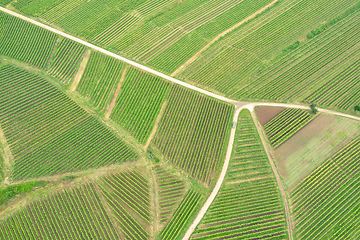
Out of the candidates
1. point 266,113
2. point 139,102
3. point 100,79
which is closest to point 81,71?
point 100,79

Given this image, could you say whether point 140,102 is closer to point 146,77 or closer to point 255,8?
point 146,77

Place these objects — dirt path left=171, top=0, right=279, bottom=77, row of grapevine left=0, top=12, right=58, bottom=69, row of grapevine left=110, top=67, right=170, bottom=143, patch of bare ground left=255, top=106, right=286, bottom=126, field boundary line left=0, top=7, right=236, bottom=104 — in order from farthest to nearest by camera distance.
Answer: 1. row of grapevine left=0, top=12, right=58, bottom=69
2. dirt path left=171, top=0, right=279, bottom=77
3. field boundary line left=0, top=7, right=236, bottom=104
4. patch of bare ground left=255, top=106, right=286, bottom=126
5. row of grapevine left=110, top=67, right=170, bottom=143

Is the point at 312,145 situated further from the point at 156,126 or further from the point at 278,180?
the point at 156,126

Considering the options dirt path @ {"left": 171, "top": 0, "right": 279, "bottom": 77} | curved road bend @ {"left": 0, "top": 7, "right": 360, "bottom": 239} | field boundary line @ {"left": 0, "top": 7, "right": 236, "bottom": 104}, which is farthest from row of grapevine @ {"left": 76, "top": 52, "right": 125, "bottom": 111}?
dirt path @ {"left": 171, "top": 0, "right": 279, "bottom": 77}

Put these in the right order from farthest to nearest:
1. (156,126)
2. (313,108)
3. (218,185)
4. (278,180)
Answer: (156,126) < (313,108) < (278,180) < (218,185)

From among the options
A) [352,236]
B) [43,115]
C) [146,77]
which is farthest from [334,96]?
[43,115]

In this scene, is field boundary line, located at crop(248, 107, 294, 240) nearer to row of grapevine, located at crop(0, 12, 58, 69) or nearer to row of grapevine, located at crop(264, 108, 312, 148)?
row of grapevine, located at crop(264, 108, 312, 148)
